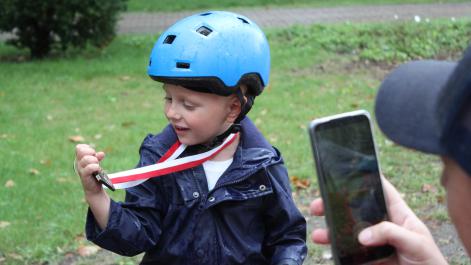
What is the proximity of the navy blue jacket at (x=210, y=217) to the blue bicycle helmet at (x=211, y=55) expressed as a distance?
0.26 meters

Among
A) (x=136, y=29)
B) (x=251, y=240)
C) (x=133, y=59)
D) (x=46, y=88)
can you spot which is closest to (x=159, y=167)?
(x=251, y=240)

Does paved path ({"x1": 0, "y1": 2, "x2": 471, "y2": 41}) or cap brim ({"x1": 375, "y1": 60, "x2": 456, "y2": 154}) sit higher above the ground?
cap brim ({"x1": 375, "y1": 60, "x2": 456, "y2": 154})

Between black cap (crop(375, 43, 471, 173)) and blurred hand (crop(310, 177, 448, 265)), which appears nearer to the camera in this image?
black cap (crop(375, 43, 471, 173))

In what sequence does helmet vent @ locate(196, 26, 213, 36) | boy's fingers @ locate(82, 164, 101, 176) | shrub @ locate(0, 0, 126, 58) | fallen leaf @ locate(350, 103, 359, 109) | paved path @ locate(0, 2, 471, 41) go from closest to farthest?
boy's fingers @ locate(82, 164, 101, 176) < helmet vent @ locate(196, 26, 213, 36) < fallen leaf @ locate(350, 103, 359, 109) < shrub @ locate(0, 0, 126, 58) < paved path @ locate(0, 2, 471, 41)

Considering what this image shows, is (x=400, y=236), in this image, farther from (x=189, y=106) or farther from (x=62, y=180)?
(x=62, y=180)

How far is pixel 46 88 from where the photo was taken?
9.60 m

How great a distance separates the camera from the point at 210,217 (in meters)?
2.92

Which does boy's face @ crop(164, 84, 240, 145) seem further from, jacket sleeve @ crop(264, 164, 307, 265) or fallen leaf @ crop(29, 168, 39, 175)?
fallen leaf @ crop(29, 168, 39, 175)

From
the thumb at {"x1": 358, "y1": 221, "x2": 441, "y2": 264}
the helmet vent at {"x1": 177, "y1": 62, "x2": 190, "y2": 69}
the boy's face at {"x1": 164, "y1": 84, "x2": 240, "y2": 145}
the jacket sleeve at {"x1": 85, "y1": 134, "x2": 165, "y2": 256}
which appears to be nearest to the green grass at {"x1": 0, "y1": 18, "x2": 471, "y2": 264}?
the jacket sleeve at {"x1": 85, "y1": 134, "x2": 165, "y2": 256}

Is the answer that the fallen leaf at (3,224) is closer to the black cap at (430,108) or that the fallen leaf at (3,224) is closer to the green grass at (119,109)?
the green grass at (119,109)

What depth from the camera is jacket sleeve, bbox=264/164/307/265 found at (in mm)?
3020

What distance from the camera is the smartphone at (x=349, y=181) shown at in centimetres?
186

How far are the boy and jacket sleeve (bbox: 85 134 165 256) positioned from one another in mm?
1023

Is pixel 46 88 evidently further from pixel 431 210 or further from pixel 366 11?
pixel 366 11
